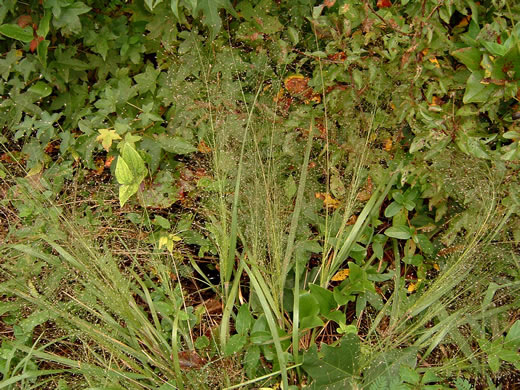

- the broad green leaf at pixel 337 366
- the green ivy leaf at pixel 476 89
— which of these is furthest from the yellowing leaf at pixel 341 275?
the green ivy leaf at pixel 476 89

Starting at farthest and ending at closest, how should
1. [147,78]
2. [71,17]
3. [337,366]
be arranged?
1. [147,78]
2. [71,17]
3. [337,366]

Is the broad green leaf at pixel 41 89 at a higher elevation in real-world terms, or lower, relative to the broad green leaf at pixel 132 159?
higher

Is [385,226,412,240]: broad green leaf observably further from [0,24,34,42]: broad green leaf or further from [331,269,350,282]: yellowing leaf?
[0,24,34,42]: broad green leaf

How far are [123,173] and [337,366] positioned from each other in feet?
3.19

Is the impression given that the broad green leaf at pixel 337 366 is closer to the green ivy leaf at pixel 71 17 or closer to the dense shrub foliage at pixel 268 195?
the dense shrub foliage at pixel 268 195

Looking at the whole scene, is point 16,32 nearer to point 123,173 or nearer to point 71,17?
point 71,17

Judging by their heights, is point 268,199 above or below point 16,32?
below

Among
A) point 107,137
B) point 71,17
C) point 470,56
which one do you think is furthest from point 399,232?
point 71,17

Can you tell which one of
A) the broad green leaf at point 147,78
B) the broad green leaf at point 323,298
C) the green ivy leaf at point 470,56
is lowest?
the broad green leaf at point 323,298

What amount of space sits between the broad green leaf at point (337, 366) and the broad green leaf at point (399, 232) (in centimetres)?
50

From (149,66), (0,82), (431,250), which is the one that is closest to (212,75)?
(149,66)

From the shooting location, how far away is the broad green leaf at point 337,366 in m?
1.58

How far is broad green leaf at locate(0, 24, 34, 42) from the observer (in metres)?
1.88

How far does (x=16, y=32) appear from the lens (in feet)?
6.27
